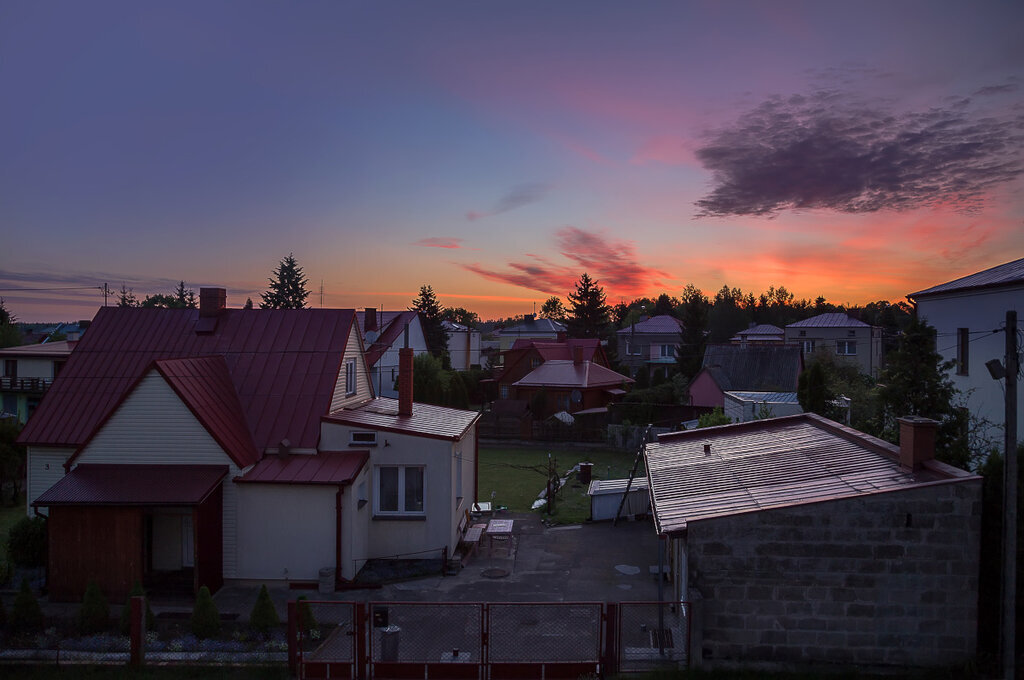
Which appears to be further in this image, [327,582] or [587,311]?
[587,311]

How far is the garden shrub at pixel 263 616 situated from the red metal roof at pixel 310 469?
338cm

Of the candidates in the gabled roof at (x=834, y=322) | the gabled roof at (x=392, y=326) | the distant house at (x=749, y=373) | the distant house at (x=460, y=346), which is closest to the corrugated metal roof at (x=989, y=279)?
the distant house at (x=749, y=373)

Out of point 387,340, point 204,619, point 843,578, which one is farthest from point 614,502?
point 387,340

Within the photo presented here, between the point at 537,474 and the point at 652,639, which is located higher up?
the point at 652,639

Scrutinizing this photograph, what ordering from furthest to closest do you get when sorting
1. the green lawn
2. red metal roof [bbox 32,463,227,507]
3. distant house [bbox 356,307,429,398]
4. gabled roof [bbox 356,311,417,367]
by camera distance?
1. gabled roof [bbox 356,311,417,367]
2. distant house [bbox 356,307,429,398]
3. the green lawn
4. red metal roof [bbox 32,463,227,507]

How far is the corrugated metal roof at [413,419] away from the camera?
1772 cm

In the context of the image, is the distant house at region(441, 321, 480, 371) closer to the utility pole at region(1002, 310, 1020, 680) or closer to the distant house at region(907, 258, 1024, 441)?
the distant house at region(907, 258, 1024, 441)

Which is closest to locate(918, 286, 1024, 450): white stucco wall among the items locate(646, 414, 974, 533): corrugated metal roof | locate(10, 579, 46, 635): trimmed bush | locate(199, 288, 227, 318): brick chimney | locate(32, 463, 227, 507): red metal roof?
locate(646, 414, 974, 533): corrugated metal roof

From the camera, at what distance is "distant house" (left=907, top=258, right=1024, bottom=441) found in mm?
21672

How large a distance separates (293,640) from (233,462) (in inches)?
247

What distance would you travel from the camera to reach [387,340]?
169 feet

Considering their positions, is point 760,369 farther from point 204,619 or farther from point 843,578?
point 204,619

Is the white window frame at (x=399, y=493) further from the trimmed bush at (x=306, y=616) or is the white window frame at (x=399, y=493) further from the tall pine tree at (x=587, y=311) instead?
the tall pine tree at (x=587, y=311)

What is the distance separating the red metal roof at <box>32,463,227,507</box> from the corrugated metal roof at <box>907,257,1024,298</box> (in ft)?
77.5
